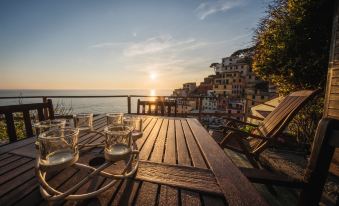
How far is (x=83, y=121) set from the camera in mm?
1103

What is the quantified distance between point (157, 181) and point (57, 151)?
0.42 m

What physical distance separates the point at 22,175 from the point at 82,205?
418 mm

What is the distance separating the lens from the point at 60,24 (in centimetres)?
730

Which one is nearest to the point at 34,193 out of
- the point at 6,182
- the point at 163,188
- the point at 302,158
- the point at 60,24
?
the point at 6,182

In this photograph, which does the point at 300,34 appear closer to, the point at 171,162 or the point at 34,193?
the point at 171,162

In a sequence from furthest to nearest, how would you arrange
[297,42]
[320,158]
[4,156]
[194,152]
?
[297,42] < [194,152] < [4,156] < [320,158]

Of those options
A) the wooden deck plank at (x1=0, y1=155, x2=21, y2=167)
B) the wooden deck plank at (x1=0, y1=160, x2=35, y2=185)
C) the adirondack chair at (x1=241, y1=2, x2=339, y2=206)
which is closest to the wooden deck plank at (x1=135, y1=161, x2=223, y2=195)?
the adirondack chair at (x1=241, y1=2, x2=339, y2=206)

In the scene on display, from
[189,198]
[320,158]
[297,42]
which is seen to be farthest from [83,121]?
→ [297,42]

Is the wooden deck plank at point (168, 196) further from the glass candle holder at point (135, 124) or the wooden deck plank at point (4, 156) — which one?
the wooden deck plank at point (4, 156)

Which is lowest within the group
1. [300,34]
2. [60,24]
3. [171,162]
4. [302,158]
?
[302,158]

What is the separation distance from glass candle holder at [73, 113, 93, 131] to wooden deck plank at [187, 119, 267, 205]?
806mm

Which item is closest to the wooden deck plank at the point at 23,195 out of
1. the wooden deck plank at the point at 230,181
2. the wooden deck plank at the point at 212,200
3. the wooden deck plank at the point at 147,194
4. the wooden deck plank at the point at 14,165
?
the wooden deck plank at the point at 14,165

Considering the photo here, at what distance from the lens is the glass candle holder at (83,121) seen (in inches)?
42.1

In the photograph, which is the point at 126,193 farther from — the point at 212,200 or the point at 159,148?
the point at 159,148
